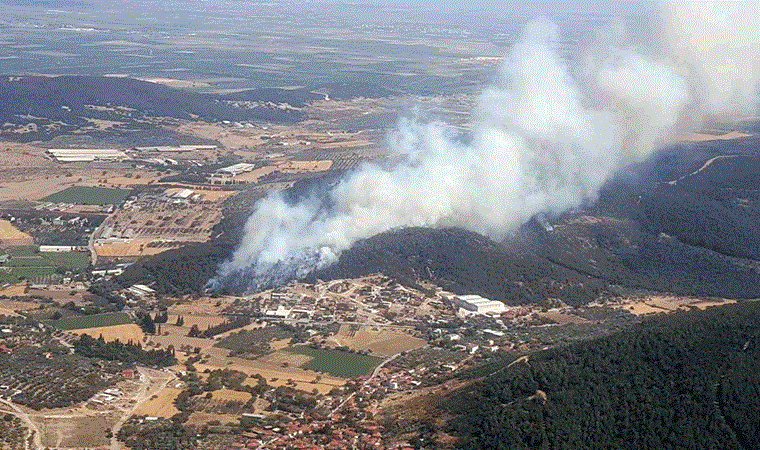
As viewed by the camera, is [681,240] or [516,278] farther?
[681,240]

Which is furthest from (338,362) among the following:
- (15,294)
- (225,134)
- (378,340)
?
(225,134)

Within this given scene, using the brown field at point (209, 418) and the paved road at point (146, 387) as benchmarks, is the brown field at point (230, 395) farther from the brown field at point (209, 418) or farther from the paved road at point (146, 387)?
the paved road at point (146, 387)

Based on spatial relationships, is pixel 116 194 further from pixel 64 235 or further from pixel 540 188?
pixel 540 188

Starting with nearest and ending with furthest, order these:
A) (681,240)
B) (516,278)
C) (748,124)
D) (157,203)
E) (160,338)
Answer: (160,338) → (516,278) → (681,240) → (157,203) → (748,124)

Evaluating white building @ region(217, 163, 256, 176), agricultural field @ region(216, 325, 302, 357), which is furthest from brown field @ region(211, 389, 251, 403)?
white building @ region(217, 163, 256, 176)

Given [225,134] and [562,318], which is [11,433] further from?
[225,134]

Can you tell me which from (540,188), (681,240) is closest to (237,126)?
(540,188)

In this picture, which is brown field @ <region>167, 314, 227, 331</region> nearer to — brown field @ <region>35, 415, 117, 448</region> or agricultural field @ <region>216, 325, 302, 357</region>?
agricultural field @ <region>216, 325, 302, 357</region>
